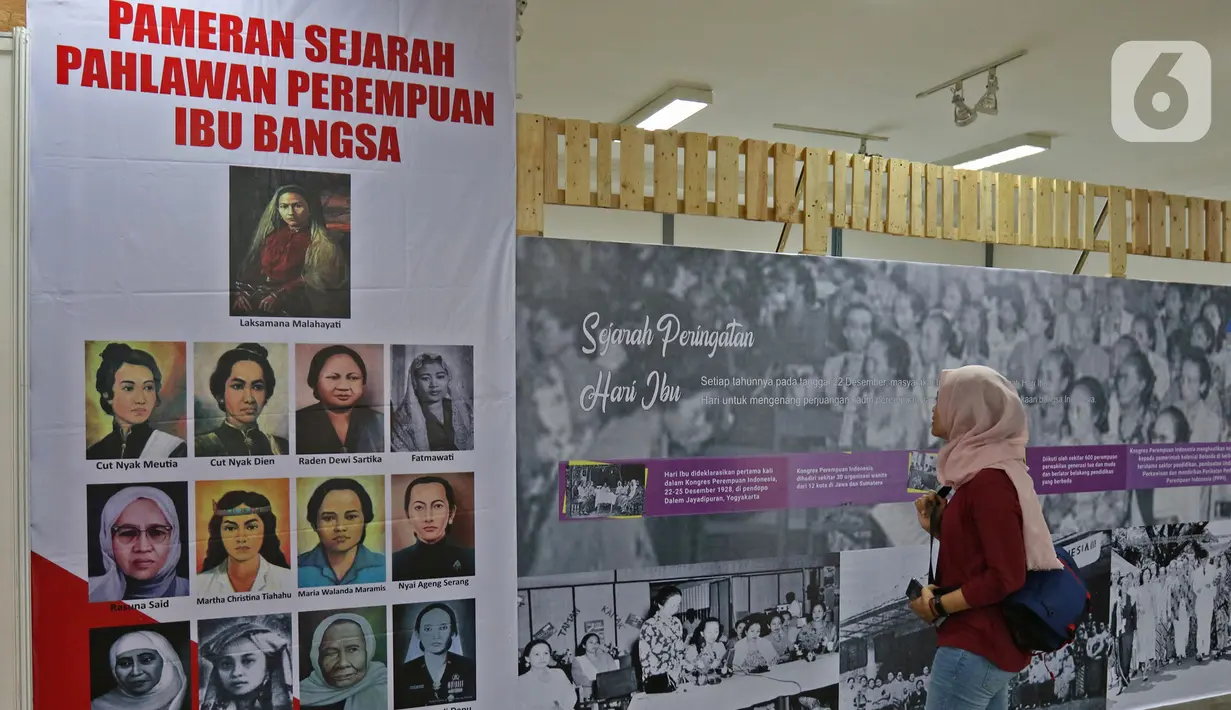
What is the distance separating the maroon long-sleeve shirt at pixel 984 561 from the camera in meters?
2.29

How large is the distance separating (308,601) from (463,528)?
21.8 inches

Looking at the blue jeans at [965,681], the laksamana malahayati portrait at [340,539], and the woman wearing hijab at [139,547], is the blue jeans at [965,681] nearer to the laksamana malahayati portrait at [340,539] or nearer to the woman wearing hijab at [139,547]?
the laksamana malahayati portrait at [340,539]

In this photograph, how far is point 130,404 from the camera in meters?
2.62

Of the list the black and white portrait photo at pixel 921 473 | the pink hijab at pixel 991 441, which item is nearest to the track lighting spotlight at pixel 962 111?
the black and white portrait photo at pixel 921 473

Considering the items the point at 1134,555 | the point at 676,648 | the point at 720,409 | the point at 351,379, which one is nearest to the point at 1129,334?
the point at 1134,555

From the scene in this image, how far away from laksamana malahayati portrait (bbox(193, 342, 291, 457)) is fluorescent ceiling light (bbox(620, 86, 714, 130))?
4.02 metres

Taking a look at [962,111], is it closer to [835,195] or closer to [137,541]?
[835,195]

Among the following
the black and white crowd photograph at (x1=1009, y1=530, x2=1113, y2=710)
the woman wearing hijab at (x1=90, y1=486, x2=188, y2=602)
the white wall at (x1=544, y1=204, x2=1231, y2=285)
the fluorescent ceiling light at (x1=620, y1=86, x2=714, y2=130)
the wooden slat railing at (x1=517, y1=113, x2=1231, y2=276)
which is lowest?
the black and white crowd photograph at (x1=1009, y1=530, x2=1113, y2=710)

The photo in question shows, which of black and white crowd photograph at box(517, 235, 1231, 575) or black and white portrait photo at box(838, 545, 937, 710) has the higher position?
black and white crowd photograph at box(517, 235, 1231, 575)

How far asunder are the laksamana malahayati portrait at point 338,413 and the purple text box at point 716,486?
1078 millimetres

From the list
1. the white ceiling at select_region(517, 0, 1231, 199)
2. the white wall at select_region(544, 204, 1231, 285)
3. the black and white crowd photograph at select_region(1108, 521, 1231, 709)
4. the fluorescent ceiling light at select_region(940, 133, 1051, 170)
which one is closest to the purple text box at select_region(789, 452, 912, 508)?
the black and white crowd photograph at select_region(1108, 521, 1231, 709)

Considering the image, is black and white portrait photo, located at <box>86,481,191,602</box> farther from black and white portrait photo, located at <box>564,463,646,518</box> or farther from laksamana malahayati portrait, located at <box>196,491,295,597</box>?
black and white portrait photo, located at <box>564,463,646,518</box>

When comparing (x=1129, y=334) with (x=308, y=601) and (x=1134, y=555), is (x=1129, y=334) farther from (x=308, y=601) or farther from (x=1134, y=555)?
(x=308, y=601)

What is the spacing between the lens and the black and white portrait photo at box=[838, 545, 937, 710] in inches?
142
